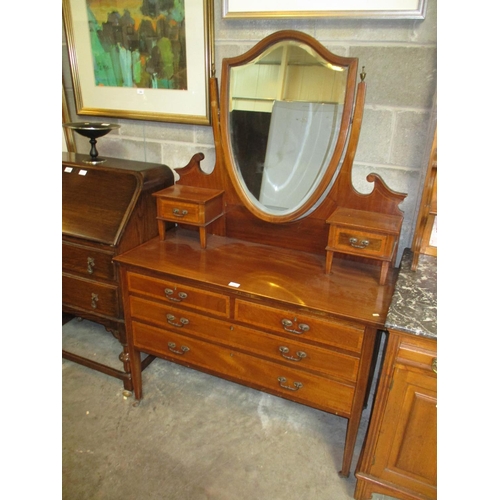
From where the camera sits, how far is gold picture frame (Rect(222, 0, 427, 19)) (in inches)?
55.4

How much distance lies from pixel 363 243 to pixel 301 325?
40 centimetres

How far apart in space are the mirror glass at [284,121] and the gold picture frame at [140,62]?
0.91 feet

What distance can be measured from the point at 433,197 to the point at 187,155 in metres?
1.27

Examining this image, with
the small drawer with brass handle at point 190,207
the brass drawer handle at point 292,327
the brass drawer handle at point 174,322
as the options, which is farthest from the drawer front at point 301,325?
the small drawer with brass handle at point 190,207

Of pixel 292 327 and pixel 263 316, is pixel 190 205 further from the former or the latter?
pixel 292 327

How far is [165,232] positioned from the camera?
6.43 ft

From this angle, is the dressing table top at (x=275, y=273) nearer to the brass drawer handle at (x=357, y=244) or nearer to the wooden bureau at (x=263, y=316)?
the wooden bureau at (x=263, y=316)

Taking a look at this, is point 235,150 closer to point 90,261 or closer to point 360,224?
point 360,224

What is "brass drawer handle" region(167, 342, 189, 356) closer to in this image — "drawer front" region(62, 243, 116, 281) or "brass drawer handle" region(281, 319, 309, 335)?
"drawer front" region(62, 243, 116, 281)

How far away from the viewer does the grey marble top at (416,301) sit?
117 cm

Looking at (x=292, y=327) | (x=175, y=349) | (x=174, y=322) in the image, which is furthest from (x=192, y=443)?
(x=292, y=327)
